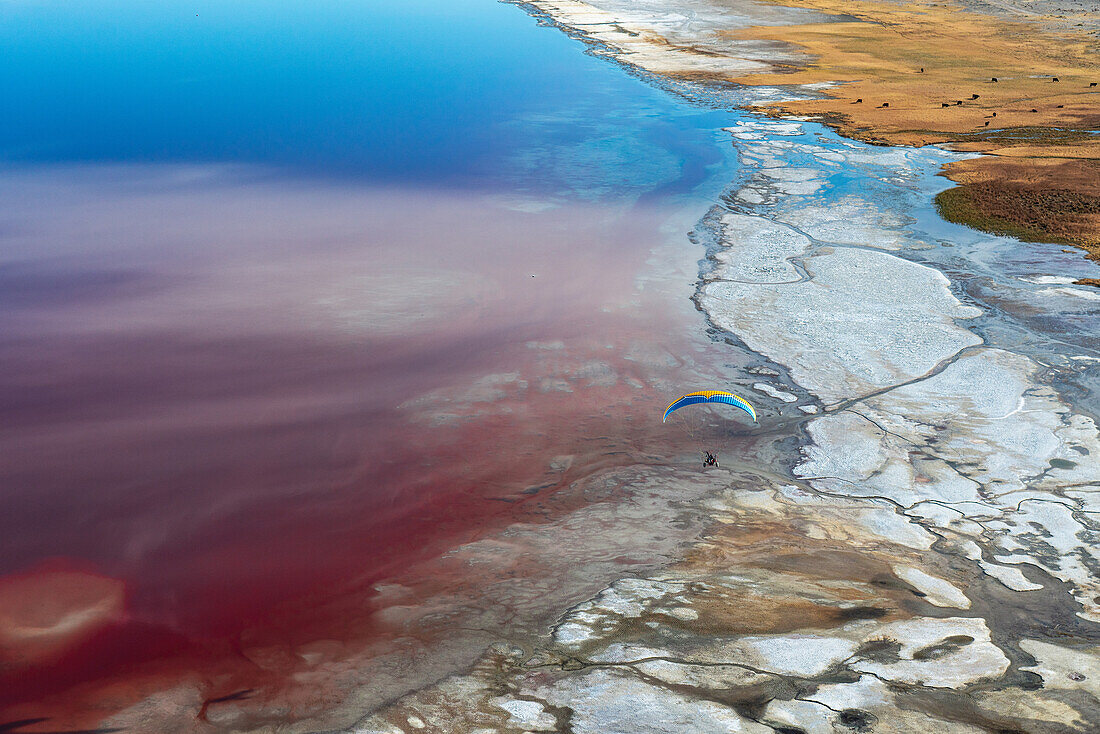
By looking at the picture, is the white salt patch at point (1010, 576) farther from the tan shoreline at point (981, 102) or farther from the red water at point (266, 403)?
the tan shoreline at point (981, 102)

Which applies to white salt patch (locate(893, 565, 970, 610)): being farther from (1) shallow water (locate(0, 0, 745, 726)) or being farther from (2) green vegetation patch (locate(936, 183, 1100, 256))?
(2) green vegetation patch (locate(936, 183, 1100, 256))

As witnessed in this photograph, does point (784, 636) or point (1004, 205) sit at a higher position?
point (1004, 205)

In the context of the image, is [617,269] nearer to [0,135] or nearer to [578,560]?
[578,560]

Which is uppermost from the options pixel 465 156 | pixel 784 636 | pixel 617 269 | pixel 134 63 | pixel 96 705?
pixel 134 63

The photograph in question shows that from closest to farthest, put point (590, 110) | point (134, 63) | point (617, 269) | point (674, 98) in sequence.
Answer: point (617, 269)
point (590, 110)
point (674, 98)
point (134, 63)

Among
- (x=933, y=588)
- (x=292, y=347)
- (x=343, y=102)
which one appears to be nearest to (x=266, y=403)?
(x=292, y=347)

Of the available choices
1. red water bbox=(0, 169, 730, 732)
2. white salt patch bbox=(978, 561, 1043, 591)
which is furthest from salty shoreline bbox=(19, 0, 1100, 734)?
red water bbox=(0, 169, 730, 732)

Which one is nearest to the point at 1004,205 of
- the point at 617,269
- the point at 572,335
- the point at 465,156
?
the point at 617,269

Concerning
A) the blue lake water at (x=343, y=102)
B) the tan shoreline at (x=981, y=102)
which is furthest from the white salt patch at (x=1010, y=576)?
the blue lake water at (x=343, y=102)
